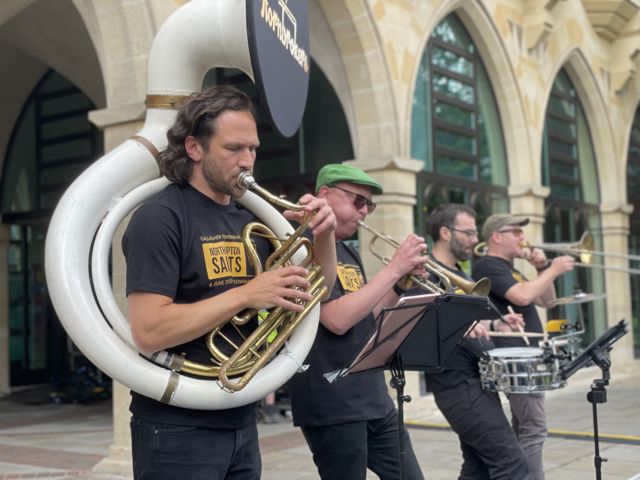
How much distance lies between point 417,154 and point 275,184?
174cm

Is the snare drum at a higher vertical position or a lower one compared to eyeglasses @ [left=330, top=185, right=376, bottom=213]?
lower

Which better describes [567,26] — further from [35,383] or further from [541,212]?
[35,383]

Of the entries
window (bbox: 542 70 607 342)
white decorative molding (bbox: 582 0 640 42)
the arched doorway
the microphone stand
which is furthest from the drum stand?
white decorative molding (bbox: 582 0 640 42)

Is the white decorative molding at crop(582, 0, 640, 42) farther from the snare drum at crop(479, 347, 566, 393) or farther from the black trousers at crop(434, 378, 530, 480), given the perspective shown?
the black trousers at crop(434, 378, 530, 480)

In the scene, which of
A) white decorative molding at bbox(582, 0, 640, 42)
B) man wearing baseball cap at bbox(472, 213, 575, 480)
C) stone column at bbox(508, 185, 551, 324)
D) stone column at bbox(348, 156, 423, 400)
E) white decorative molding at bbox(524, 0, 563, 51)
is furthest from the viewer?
white decorative molding at bbox(582, 0, 640, 42)

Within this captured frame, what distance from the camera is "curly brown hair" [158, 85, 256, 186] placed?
243cm

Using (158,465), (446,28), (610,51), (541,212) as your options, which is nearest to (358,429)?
(158,465)

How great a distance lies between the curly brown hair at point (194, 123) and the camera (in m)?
2.43

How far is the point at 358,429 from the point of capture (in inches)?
126

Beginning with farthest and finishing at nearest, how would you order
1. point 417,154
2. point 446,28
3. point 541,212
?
1. point 541,212
2. point 446,28
3. point 417,154

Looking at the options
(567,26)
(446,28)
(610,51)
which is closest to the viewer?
(446,28)

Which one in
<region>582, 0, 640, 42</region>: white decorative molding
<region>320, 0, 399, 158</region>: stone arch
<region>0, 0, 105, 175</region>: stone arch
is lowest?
<region>320, 0, 399, 158</region>: stone arch

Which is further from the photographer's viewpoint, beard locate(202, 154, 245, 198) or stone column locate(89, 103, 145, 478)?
stone column locate(89, 103, 145, 478)

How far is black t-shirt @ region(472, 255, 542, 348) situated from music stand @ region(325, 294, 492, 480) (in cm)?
155
